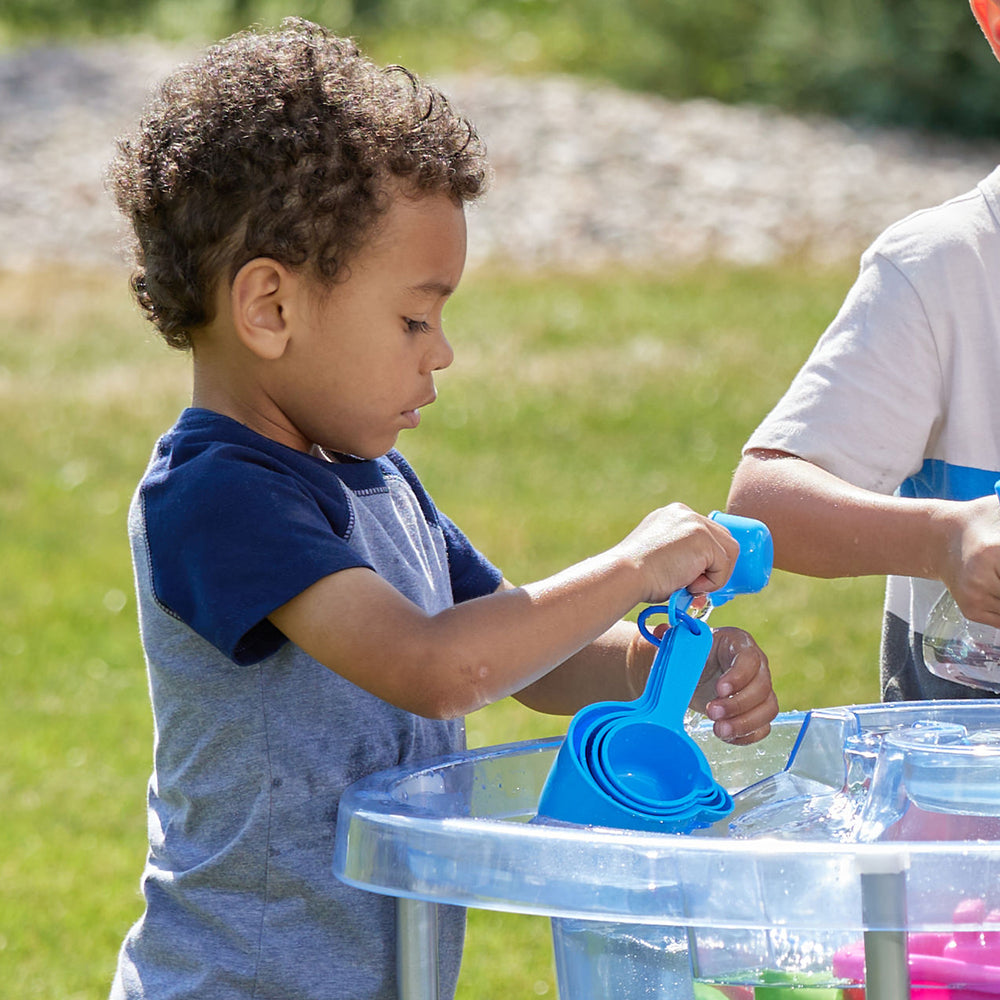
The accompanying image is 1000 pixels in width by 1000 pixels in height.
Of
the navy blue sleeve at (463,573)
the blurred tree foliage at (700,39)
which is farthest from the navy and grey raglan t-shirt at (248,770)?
the blurred tree foliage at (700,39)

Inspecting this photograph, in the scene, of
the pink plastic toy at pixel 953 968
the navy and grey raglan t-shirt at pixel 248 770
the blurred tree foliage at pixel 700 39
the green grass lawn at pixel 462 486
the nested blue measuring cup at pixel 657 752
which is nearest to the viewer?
the pink plastic toy at pixel 953 968

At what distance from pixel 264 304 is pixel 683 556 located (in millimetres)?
446

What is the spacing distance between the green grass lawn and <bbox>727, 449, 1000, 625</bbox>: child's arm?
1406mm

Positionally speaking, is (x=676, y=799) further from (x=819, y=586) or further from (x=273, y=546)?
(x=819, y=586)

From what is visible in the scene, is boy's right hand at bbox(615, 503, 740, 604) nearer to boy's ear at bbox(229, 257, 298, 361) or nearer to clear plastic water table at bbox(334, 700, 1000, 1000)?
clear plastic water table at bbox(334, 700, 1000, 1000)

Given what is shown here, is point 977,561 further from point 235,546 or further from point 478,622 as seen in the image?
point 235,546

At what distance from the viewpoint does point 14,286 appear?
920 cm

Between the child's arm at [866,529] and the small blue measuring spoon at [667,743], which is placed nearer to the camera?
the small blue measuring spoon at [667,743]

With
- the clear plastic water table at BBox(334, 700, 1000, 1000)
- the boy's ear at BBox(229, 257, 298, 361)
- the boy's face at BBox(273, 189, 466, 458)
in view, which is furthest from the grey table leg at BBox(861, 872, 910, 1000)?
the boy's ear at BBox(229, 257, 298, 361)

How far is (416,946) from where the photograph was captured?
1.38m

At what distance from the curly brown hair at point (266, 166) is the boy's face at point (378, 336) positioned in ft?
0.07

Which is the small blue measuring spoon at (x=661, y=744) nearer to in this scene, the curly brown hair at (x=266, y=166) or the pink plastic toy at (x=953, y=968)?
the pink plastic toy at (x=953, y=968)

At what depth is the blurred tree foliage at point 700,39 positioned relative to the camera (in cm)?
1228

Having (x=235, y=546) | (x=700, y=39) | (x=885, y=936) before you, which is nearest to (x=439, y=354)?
(x=235, y=546)
